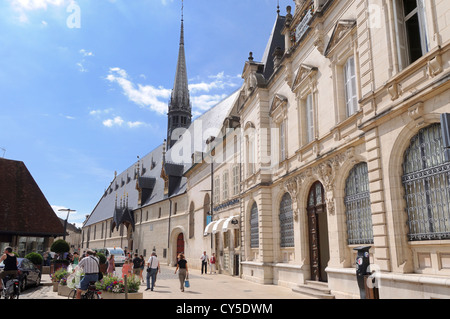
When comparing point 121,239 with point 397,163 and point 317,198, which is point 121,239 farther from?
point 397,163

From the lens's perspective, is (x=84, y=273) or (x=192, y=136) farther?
(x=192, y=136)

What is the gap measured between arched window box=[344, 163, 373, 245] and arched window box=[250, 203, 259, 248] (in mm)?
8161

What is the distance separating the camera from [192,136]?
46000 mm

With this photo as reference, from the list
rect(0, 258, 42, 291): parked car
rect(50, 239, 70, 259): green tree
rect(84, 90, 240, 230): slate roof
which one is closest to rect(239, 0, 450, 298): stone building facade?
rect(0, 258, 42, 291): parked car

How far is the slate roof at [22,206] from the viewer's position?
29123mm

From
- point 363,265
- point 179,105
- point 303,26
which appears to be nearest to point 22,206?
point 303,26

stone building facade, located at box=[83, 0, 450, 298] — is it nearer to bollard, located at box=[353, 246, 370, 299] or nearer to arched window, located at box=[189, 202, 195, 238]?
bollard, located at box=[353, 246, 370, 299]

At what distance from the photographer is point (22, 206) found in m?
30.8

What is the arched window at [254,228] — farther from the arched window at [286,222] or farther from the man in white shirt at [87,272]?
the man in white shirt at [87,272]

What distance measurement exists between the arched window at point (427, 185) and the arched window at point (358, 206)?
2081mm

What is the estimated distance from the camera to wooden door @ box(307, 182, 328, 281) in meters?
14.7

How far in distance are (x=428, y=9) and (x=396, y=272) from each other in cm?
629

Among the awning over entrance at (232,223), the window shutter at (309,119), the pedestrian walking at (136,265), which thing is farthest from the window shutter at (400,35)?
the awning over entrance at (232,223)
